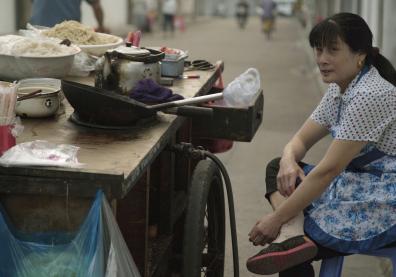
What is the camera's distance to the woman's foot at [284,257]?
2.68 m

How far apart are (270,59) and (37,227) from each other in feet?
50.8

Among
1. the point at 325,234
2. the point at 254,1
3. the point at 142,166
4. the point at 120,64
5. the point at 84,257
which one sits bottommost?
the point at 254,1

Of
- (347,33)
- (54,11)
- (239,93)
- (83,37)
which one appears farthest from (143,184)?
(54,11)

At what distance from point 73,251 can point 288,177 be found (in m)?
1.25

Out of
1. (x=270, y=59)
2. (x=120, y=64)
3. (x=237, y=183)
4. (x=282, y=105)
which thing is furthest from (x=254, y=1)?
(x=120, y=64)

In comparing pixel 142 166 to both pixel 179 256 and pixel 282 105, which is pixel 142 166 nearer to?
pixel 179 256

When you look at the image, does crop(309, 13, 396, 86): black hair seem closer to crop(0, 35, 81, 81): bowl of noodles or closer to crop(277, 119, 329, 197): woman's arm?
crop(277, 119, 329, 197): woman's arm

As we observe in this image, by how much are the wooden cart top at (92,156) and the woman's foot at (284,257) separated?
0.62m

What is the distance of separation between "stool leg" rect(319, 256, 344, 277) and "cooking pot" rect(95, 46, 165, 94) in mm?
1162

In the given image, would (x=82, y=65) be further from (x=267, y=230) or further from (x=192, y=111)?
(x=267, y=230)

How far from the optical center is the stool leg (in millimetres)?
2871

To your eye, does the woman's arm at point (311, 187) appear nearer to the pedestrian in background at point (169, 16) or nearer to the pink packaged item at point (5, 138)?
the pink packaged item at point (5, 138)

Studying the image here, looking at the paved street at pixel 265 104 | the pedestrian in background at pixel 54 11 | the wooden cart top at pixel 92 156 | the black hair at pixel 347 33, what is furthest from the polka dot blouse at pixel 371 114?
the pedestrian in background at pixel 54 11

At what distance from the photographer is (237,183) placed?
6.30 meters
